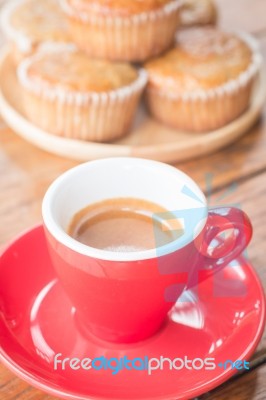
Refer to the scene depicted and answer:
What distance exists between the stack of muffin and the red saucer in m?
0.40

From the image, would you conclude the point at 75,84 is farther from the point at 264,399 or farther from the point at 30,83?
the point at 264,399

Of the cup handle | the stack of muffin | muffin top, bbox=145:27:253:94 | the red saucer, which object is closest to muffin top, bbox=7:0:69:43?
the stack of muffin

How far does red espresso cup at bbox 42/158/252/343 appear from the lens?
24.2 inches

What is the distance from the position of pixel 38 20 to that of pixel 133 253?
850mm

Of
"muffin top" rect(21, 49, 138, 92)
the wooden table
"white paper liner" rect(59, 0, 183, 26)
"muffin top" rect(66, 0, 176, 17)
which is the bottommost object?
the wooden table

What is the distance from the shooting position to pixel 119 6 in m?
1.17

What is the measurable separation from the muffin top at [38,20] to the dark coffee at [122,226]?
63cm

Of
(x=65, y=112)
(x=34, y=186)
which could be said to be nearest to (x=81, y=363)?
(x=34, y=186)

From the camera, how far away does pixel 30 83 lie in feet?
3.72

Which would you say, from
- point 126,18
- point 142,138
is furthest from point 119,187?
point 126,18

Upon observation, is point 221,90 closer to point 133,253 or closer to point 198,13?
point 198,13

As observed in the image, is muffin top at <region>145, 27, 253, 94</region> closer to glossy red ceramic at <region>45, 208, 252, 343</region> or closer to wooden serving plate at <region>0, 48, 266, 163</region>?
wooden serving plate at <region>0, 48, 266, 163</region>

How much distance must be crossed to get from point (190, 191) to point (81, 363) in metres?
0.21

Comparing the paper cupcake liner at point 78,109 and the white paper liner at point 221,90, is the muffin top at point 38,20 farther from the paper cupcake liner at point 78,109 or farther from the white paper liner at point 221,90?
the white paper liner at point 221,90
